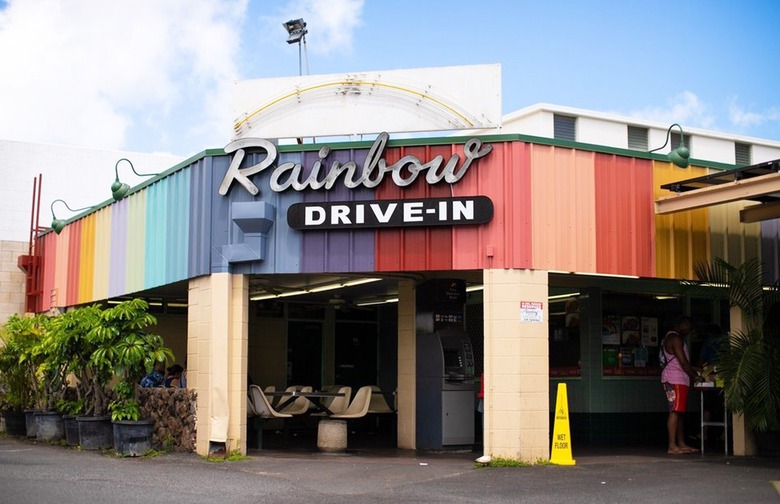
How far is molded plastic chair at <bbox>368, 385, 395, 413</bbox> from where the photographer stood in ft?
58.0

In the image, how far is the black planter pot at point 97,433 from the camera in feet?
49.3

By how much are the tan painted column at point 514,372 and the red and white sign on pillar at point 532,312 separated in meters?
0.03

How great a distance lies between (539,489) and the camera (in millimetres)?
10648

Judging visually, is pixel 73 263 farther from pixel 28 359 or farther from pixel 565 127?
pixel 565 127

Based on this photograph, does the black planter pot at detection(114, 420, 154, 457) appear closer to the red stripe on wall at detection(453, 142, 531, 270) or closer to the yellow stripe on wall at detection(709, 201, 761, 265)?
the red stripe on wall at detection(453, 142, 531, 270)

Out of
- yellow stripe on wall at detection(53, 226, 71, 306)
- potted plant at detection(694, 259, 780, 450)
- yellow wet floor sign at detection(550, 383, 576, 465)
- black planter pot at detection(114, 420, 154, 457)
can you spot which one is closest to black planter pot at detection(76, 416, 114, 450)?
black planter pot at detection(114, 420, 154, 457)

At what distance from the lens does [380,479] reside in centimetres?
1164

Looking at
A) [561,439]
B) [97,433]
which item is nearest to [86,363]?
[97,433]

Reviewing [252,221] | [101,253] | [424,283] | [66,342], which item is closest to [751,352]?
[424,283]

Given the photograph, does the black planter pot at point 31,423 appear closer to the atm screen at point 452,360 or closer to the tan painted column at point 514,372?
the atm screen at point 452,360

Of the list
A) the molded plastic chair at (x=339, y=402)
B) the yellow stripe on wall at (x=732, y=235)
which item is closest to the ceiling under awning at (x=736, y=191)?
the yellow stripe on wall at (x=732, y=235)

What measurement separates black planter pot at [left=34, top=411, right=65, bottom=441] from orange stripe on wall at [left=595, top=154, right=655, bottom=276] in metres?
9.68

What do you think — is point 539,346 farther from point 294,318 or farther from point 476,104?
point 294,318

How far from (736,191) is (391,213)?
4.60 meters
